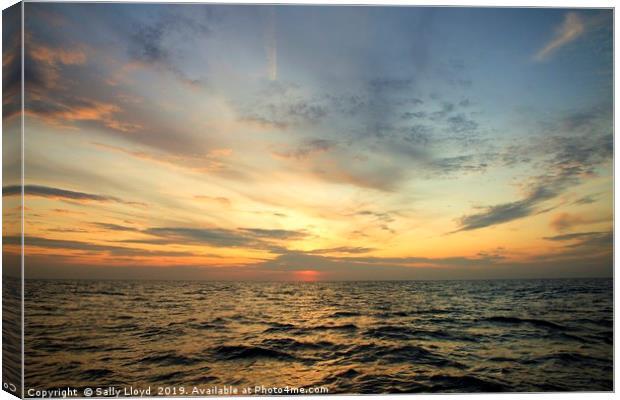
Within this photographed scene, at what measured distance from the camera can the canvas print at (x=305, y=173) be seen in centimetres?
486

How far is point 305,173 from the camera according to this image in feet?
18.3

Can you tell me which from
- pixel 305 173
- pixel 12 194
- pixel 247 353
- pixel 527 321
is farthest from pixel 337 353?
pixel 12 194

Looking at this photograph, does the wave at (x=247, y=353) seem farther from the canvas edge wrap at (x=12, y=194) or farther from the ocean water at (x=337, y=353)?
the canvas edge wrap at (x=12, y=194)

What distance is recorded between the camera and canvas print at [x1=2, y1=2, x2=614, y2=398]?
4855 mm

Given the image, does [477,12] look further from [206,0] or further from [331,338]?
[331,338]

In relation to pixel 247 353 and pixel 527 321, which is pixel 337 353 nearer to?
pixel 247 353

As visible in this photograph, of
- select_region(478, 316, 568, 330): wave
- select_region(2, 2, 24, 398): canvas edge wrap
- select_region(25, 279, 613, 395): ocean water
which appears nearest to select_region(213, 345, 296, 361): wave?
select_region(25, 279, 613, 395): ocean water

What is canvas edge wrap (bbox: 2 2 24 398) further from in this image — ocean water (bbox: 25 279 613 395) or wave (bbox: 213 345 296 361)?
wave (bbox: 213 345 296 361)

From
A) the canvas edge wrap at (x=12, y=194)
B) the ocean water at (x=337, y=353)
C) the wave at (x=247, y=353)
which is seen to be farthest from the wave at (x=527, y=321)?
the canvas edge wrap at (x=12, y=194)

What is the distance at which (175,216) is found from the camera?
18.8 ft

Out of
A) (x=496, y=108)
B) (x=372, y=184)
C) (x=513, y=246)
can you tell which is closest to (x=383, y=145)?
(x=372, y=184)

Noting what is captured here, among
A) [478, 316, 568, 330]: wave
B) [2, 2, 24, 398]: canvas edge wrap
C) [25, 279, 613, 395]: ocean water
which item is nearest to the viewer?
[2, 2, 24, 398]: canvas edge wrap

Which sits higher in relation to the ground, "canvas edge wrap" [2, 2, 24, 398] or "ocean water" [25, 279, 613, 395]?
"canvas edge wrap" [2, 2, 24, 398]

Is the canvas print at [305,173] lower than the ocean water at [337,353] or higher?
higher
